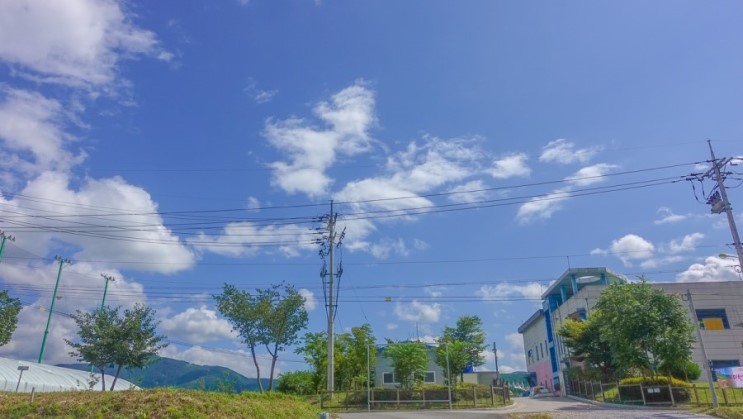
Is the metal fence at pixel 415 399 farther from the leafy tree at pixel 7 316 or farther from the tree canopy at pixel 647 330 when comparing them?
the leafy tree at pixel 7 316

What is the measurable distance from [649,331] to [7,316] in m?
41.3

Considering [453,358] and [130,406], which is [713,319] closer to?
[453,358]

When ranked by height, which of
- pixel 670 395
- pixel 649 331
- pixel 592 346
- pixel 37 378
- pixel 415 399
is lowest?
pixel 415 399

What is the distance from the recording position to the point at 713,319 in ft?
149

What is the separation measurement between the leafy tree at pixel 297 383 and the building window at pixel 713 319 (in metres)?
35.1

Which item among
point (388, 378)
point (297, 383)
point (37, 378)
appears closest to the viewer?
point (37, 378)

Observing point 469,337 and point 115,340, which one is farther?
point 469,337

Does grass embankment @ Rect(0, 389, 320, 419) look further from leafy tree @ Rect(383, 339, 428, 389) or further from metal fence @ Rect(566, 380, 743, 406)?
metal fence @ Rect(566, 380, 743, 406)

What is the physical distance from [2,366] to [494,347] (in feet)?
110

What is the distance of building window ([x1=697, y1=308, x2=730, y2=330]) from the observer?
45.1m

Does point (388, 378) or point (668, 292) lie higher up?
point (668, 292)

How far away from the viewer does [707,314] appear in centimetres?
4588

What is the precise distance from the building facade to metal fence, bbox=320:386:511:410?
44.8ft

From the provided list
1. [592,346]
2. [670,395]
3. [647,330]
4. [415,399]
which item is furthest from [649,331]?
[415,399]
